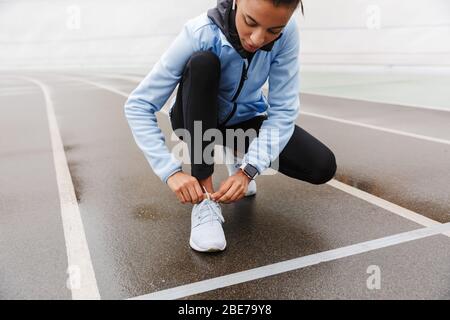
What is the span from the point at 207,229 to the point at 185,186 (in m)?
0.33

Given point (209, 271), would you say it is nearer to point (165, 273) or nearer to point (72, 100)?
point (165, 273)

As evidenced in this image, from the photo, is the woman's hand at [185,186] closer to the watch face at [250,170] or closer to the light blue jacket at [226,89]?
the light blue jacket at [226,89]

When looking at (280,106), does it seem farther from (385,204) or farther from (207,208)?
(385,204)

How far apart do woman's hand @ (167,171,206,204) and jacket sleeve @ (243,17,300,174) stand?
0.38 m

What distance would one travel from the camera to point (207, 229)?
2645 millimetres

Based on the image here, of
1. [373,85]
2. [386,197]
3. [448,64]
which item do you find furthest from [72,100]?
[448,64]

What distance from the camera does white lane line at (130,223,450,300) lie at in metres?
2.23

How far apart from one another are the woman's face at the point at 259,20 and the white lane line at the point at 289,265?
1.18 meters

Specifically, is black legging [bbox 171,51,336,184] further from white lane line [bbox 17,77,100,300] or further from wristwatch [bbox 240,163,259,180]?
white lane line [bbox 17,77,100,300]

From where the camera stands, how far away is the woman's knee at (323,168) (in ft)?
9.75

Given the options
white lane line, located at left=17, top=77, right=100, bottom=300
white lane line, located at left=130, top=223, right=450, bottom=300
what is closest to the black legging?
white lane line, located at left=130, top=223, right=450, bottom=300

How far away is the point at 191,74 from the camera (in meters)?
2.56
